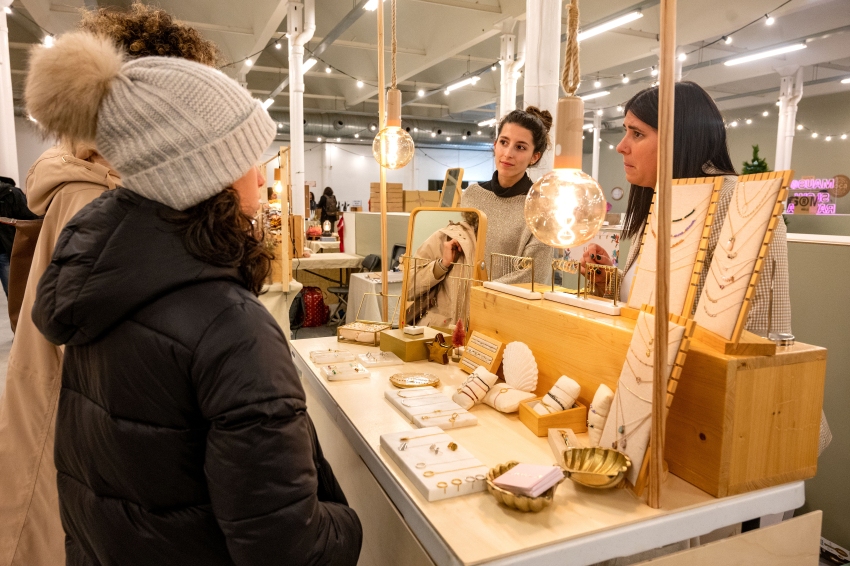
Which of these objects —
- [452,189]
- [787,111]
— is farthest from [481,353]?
[787,111]

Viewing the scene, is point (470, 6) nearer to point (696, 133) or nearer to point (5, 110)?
point (5, 110)

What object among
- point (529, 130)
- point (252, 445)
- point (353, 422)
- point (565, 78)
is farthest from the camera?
point (529, 130)

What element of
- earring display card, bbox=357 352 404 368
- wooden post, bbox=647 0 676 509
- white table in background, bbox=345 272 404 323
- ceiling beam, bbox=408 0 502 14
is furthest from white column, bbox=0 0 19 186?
wooden post, bbox=647 0 676 509

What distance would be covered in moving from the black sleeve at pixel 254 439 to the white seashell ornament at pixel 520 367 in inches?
31.6

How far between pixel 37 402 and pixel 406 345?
3.48ft

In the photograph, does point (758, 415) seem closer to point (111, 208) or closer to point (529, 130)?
point (111, 208)

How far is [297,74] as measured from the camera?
8.95 meters

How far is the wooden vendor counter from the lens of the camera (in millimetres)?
937

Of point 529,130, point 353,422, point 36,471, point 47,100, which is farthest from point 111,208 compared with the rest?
point 529,130

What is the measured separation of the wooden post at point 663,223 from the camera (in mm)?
908

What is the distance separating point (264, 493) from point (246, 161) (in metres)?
0.51

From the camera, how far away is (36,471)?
4.99 feet

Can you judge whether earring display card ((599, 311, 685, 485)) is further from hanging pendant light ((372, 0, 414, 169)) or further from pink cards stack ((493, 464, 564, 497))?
hanging pendant light ((372, 0, 414, 169))

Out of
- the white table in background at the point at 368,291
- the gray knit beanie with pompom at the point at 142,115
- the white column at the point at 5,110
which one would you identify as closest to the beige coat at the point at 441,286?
the gray knit beanie with pompom at the point at 142,115
